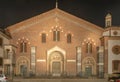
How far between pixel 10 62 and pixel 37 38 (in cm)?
828

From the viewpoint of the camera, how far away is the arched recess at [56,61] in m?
87.2

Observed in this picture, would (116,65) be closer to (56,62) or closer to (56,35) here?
(56,62)

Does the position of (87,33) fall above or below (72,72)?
above

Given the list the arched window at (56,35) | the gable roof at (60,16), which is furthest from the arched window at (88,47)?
the arched window at (56,35)

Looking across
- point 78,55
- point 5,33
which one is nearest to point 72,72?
point 78,55

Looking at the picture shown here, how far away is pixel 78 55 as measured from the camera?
87125 mm

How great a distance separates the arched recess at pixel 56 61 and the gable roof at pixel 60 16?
6422 millimetres

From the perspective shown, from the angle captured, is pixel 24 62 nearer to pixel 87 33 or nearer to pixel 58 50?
pixel 58 50

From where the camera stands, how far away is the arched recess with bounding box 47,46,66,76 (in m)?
87.2

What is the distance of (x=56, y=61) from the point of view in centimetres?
8756

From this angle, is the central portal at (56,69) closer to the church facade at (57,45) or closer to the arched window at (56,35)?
the church facade at (57,45)

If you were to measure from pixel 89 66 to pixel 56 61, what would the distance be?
266 inches

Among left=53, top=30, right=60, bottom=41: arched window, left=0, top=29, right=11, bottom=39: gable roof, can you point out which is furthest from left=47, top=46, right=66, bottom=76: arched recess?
left=0, top=29, right=11, bottom=39: gable roof

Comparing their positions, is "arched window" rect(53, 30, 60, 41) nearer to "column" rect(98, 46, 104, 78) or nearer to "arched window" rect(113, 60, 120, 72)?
"column" rect(98, 46, 104, 78)
